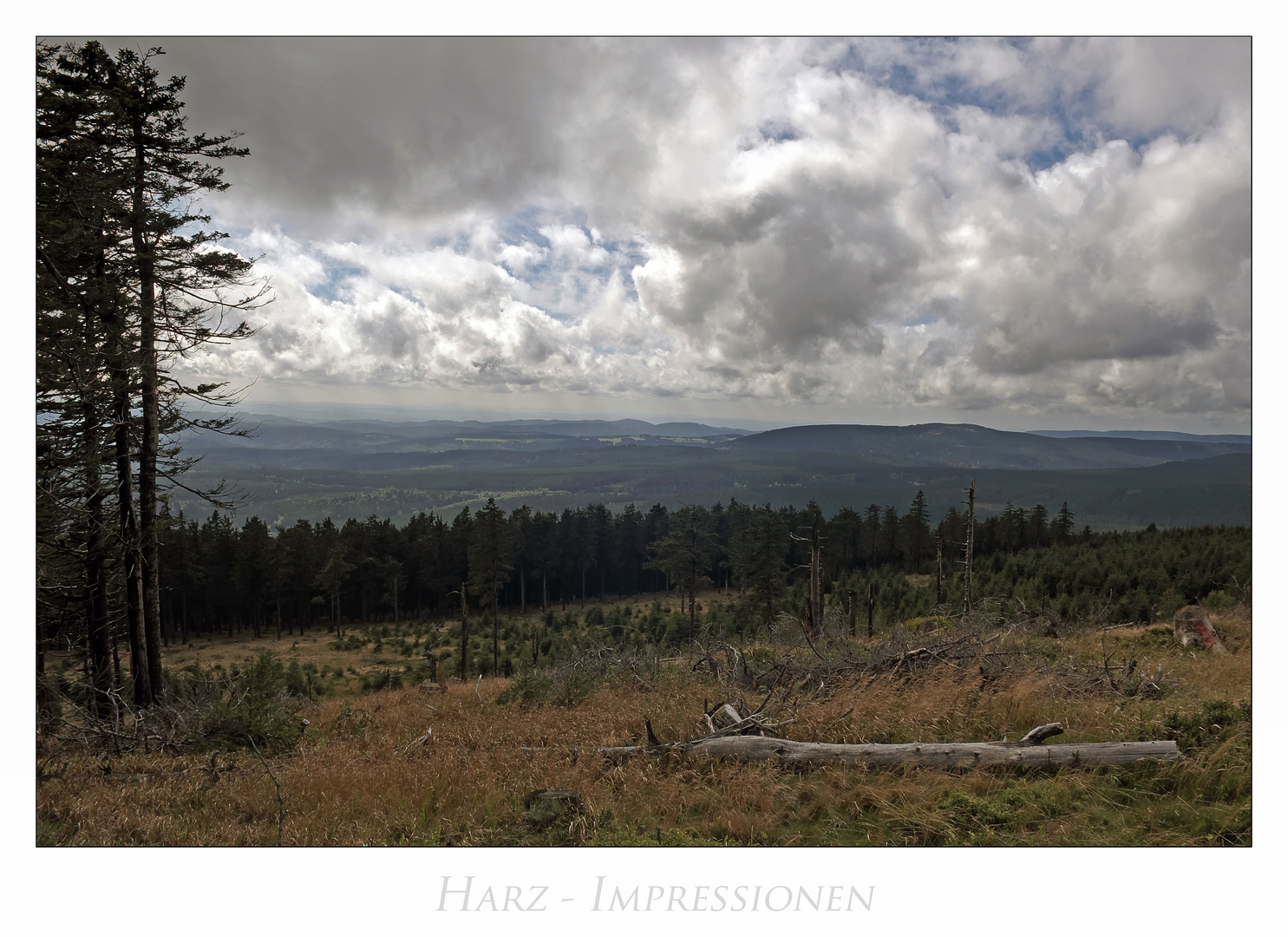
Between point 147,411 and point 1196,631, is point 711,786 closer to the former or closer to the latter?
point 147,411

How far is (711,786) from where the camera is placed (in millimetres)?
5809

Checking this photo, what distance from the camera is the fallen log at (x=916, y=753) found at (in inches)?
217

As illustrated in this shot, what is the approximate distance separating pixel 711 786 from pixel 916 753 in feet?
7.42

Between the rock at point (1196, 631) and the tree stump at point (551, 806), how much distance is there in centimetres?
1762

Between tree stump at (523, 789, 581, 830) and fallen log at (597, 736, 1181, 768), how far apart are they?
1189mm

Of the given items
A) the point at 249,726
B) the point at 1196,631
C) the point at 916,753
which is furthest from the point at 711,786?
the point at 1196,631

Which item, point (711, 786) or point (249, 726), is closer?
point (711, 786)

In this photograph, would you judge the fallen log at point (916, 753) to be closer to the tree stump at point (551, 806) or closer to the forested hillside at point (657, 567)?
the tree stump at point (551, 806)

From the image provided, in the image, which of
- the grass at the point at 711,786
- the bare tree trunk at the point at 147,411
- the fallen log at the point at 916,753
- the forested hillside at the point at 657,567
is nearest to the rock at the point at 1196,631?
the forested hillside at the point at 657,567

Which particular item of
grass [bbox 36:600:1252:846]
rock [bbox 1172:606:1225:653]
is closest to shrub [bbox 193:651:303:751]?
grass [bbox 36:600:1252:846]

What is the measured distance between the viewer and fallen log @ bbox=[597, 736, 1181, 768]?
217 inches

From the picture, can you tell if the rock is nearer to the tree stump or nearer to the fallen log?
the fallen log

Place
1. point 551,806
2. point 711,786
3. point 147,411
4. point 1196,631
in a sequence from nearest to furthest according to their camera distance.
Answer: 1. point 551,806
2. point 711,786
3. point 147,411
4. point 1196,631
